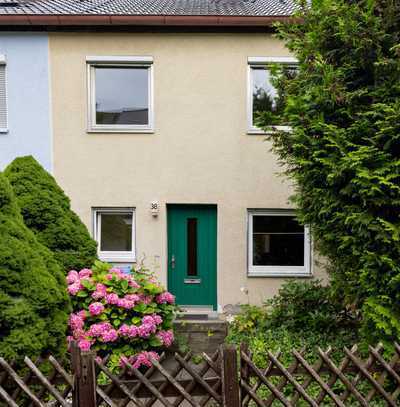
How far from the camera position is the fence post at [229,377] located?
2635 mm

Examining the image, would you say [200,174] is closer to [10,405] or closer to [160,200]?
[160,200]

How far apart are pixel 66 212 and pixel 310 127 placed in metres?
3.76

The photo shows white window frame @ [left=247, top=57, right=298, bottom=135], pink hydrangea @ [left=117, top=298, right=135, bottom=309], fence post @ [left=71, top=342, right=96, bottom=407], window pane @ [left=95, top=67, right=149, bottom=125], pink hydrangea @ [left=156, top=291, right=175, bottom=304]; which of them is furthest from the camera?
window pane @ [left=95, top=67, right=149, bottom=125]

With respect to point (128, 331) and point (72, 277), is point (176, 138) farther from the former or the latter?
point (128, 331)

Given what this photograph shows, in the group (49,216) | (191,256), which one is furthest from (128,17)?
(191,256)

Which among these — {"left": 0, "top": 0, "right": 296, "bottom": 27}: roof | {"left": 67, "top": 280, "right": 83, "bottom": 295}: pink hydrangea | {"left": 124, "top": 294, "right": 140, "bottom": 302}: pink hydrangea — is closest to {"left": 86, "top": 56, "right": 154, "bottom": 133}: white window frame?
{"left": 0, "top": 0, "right": 296, "bottom": 27}: roof

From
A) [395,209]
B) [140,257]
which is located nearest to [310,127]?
[395,209]

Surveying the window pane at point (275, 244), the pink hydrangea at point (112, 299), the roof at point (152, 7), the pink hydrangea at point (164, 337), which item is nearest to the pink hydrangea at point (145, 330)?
the pink hydrangea at point (164, 337)

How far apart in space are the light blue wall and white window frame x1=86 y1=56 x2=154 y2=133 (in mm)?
813

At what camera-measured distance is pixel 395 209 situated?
3836mm

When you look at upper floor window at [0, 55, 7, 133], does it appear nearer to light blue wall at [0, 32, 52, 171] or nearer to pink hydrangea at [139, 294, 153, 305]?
light blue wall at [0, 32, 52, 171]

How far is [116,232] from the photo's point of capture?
739 cm

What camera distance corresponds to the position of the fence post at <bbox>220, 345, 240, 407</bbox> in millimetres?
2635

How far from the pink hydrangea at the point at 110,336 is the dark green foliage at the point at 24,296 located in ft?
3.14
